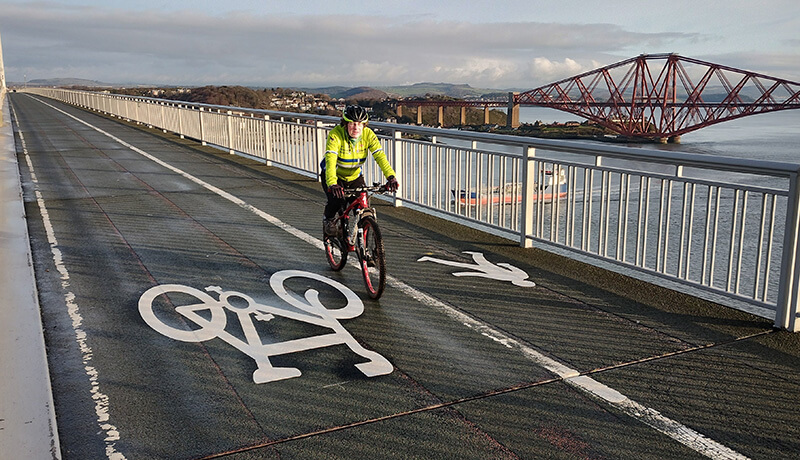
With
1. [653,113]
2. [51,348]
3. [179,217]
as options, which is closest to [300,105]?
[653,113]

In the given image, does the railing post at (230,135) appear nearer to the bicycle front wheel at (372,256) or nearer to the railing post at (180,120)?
Result: the railing post at (180,120)

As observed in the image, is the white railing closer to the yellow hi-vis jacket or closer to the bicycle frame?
the yellow hi-vis jacket

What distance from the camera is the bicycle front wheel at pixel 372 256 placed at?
219 inches

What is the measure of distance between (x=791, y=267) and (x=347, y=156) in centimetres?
362

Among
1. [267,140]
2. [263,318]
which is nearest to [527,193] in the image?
[263,318]

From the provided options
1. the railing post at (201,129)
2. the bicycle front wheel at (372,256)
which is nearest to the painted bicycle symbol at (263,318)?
the bicycle front wheel at (372,256)

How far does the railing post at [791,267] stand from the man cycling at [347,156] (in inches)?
117

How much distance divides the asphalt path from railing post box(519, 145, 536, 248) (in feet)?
0.82

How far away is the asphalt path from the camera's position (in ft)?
10.9

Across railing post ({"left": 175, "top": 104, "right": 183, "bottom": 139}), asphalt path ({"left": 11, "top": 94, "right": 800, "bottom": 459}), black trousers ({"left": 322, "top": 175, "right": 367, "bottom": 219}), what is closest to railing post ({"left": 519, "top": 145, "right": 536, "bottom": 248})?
asphalt path ({"left": 11, "top": 94, "right": 800, "bottom": 459})

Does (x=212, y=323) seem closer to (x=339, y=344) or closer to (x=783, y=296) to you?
(x=339, y=344)

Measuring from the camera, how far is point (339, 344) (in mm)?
4617

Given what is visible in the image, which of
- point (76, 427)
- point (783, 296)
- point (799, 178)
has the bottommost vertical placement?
point (76, 427)

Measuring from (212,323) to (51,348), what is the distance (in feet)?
3.57
